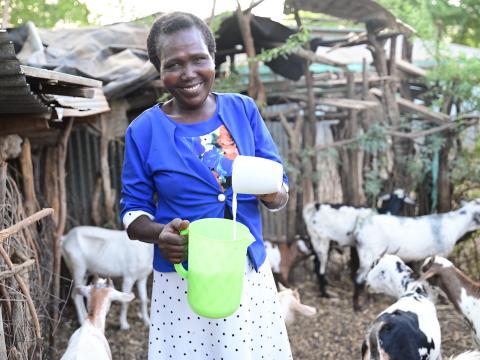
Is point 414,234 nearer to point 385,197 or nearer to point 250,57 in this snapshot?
point 385,197

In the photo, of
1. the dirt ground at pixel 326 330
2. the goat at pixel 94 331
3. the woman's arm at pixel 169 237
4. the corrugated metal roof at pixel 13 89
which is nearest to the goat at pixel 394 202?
the dirt ground at pixel 326 330

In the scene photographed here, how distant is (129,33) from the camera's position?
273 inches

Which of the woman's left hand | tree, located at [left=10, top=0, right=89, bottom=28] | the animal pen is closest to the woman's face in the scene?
the woman's left hand

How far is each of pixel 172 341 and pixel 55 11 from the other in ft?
31.8

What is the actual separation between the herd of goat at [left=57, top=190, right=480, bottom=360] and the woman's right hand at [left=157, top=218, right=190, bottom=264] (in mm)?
2146

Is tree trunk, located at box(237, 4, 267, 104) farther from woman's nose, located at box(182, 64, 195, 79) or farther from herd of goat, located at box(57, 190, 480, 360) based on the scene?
woman's nose, located at box(182, 64, 195, 79)

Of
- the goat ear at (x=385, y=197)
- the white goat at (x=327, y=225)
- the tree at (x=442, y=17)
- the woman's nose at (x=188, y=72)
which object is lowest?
the white goat at (x=327, y=225)

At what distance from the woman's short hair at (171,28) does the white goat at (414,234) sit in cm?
475

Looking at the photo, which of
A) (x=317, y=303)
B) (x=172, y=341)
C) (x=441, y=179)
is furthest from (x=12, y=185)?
(x=441, y=179)

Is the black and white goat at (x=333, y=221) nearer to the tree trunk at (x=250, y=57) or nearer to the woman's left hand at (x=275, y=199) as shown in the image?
the tree trunk at (x=250, y=57)

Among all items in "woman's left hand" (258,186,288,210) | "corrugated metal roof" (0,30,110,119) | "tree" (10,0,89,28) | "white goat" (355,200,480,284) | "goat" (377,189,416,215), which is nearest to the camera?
"woman's left hand" (258,186,288,210)

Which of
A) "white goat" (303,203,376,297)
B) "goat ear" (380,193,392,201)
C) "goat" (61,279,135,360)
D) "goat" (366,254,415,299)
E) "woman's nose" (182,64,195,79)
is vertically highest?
"woman's nose" (182,64,195,79)

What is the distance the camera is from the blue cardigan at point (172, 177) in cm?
218

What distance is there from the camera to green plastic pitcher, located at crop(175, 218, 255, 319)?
193 cm
